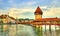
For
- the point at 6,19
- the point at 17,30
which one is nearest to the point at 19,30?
the point at 17,30

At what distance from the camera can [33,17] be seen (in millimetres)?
4234

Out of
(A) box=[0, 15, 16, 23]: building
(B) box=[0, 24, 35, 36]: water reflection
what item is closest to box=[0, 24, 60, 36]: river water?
(B) box=[0, 24, 35, 36]: water reflection

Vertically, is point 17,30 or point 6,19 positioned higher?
point 6,19

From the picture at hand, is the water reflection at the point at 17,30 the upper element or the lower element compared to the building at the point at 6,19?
lower

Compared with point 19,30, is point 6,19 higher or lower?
higher

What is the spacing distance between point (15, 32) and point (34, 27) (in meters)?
0.67

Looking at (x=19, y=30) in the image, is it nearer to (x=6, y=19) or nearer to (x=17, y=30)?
(x=17, y=30)

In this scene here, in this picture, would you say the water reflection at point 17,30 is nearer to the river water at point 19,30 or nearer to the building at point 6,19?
the river water at point 19,30

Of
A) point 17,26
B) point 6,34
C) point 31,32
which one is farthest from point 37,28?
point 6,34

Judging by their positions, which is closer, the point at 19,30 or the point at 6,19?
the point at 6,19

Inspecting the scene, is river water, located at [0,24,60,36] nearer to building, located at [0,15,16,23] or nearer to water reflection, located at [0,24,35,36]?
water reflection, located at [0,24,35,36]

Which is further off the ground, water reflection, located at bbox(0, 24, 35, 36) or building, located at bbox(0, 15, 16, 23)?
building, located at bbox(0, 15, 16, 23)

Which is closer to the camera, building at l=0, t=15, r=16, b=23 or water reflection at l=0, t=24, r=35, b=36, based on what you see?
building at l=0, t=15, r=16, b=23

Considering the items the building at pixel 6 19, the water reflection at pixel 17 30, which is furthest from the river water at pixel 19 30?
the building at pixel 6 19
